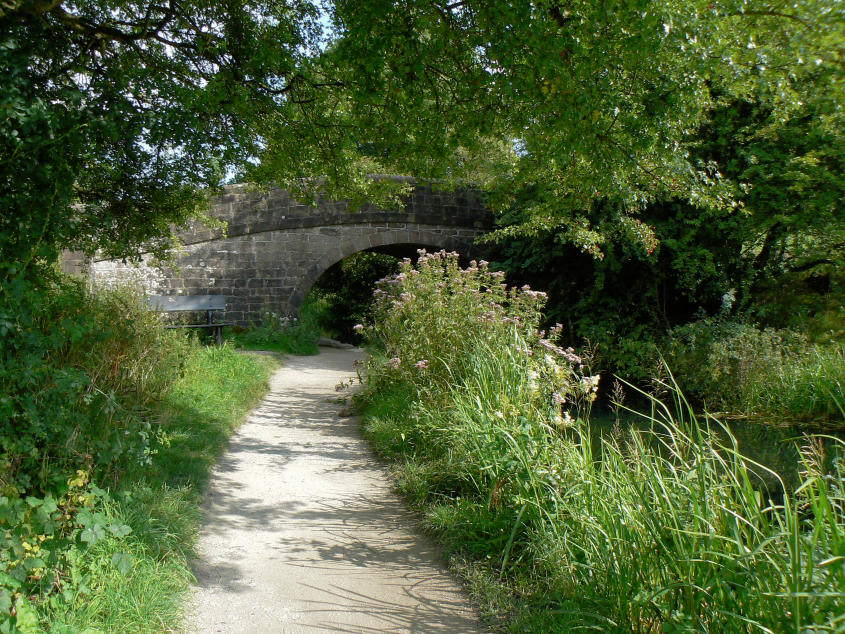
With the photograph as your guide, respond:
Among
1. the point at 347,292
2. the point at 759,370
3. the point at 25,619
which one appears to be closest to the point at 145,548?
the point at 25,619

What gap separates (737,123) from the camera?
30.0ft

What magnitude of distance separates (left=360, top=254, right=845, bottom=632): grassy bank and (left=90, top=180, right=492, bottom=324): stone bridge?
8796 mm

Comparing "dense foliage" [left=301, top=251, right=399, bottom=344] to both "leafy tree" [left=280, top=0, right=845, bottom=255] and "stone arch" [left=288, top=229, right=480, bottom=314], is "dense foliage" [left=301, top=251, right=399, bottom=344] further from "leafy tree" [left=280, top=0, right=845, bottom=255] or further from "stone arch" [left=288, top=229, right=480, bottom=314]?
"leafy tree" [left=280, top=0, right=845, bottom=255]

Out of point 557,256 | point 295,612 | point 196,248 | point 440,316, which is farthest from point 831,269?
point 196,248

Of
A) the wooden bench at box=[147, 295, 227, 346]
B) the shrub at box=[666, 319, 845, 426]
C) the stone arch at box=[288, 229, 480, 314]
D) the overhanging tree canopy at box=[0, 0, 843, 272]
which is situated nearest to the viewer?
the overhanging tree canopy at box=[0, 0, 843, 272]

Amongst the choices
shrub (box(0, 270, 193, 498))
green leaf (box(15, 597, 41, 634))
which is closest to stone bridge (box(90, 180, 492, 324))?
shrub (box(0, 270, 193, 498))

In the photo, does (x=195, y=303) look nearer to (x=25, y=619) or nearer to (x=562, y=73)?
(x=562, y=73)

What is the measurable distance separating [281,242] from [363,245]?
192 centimetres

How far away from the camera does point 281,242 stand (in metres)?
14.1

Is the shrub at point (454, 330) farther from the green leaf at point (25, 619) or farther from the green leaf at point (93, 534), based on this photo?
the green leaf at point (25, 619)

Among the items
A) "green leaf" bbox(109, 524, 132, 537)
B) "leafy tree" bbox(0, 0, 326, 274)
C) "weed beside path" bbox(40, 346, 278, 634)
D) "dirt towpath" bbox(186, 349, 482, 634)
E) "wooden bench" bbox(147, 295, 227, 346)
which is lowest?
"dirt towpath" bbox(186, 349, 482, 634)

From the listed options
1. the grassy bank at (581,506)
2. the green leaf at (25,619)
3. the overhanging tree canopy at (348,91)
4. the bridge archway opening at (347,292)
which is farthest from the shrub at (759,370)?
the bridge archway opening at (347,292)

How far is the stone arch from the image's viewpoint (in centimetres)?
1421

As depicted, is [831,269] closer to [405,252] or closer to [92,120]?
[405,252]
